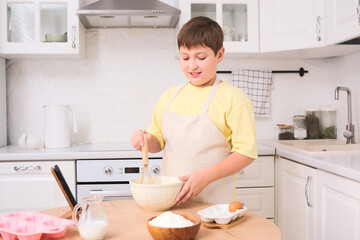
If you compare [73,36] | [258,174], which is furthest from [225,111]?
[73,36]

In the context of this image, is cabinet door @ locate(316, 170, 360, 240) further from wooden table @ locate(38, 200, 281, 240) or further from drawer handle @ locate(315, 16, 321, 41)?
drawer handle @ locate(315, 16, 321, 41)

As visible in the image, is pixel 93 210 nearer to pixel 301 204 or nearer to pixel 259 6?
pixel 301 204

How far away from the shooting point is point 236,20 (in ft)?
8.80

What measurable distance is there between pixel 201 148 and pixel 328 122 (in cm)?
177

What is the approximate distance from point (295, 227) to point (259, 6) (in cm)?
149

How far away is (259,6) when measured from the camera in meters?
2.67

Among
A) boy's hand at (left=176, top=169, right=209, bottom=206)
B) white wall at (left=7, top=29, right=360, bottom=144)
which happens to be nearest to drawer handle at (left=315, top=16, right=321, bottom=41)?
white wall at (left=7, top=29, right=360, bottom=144)

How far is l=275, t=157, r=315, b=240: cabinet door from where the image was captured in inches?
79.2

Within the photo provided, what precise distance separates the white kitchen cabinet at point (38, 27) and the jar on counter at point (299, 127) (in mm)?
1680

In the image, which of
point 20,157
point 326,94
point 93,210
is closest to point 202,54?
point 93,210

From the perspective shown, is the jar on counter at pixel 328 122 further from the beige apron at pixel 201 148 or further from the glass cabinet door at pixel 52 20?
the glass cabinet door at pixel 52 20

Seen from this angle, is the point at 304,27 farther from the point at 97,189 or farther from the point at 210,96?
the point at 97,189

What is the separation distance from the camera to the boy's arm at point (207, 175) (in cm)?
123

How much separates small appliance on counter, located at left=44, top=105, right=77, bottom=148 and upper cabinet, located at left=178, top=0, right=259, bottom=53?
1.02 meters
